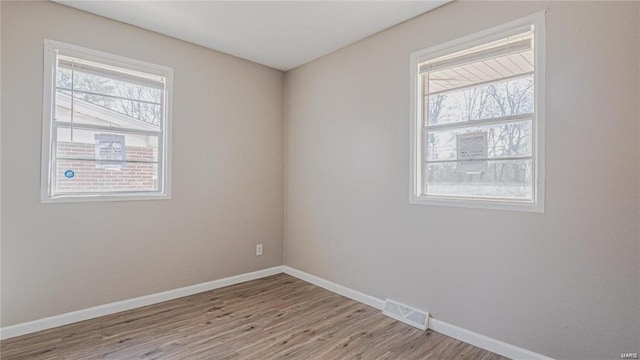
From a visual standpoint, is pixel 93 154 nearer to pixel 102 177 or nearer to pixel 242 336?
pixel 102 177

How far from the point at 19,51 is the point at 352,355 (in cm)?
335

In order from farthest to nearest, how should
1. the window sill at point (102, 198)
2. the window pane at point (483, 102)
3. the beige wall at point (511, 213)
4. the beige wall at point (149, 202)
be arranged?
the window sill at point (102, 198)
the beige wall at point (149, 202)
the window pane at point (483, 102)
the beige wall at point (511, 213)

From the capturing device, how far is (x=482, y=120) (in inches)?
94.4

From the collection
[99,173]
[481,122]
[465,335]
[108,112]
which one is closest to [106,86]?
[108,112]

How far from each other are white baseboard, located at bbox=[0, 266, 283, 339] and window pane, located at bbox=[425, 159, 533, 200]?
2.41 m

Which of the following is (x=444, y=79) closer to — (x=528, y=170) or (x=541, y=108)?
(x=541, y=108)

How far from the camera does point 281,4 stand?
8.35ft

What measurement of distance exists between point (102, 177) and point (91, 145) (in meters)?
0.29

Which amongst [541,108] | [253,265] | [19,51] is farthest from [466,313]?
[19,51]

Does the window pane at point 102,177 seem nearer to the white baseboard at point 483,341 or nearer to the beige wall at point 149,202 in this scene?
the beige wall at point 149,202

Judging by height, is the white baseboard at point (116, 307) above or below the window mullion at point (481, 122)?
below

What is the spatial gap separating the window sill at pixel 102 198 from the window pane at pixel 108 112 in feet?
2.09

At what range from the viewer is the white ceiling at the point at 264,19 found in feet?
8.41

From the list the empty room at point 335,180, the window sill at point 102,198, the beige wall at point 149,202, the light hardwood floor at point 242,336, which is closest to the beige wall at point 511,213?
the empty room at point 335,180
